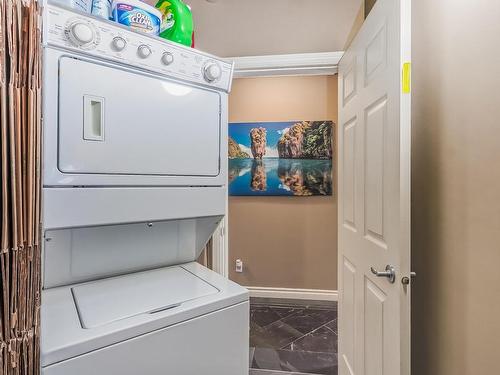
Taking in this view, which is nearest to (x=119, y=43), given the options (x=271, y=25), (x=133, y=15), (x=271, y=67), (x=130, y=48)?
(x=130, y=48)

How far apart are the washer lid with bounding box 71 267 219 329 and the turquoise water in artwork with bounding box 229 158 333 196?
2048 millimetres

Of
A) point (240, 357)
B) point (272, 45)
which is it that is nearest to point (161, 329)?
point (240, 357)

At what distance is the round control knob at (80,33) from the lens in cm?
86

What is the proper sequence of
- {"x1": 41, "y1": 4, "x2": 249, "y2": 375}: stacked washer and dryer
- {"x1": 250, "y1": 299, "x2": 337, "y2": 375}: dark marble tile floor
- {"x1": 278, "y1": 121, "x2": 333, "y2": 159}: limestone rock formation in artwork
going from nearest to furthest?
{"x1": 41, "y1": 4, "x2": 249, "y2": 375}: stacked washer and dryer, {"x1": 250, "y1": 299, "x2": 337, "y2": 375}: dark marble tile floor, {"x1": 278, "y1": 121, "x2": 333, "y2": 159}: limestone rock formation in artwork

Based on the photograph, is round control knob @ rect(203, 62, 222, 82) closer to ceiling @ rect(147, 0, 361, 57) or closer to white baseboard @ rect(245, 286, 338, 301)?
ceiling @ rect(147, 0, 361, 57)

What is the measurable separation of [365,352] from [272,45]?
1809 mm

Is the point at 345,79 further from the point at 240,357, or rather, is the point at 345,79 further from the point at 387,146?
the point at 240,357

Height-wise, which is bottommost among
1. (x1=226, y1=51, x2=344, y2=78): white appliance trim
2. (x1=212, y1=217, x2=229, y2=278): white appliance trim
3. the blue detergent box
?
(x1=212, y1=217, x2=229, y2=278): white appliance trim

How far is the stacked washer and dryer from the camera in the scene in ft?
2.72

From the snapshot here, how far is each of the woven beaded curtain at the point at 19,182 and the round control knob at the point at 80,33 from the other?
24 centimetres

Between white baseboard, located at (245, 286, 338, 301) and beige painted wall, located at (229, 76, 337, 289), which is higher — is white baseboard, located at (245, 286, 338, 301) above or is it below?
below

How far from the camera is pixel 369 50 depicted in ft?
4.45

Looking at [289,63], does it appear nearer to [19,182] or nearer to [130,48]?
[130,48]

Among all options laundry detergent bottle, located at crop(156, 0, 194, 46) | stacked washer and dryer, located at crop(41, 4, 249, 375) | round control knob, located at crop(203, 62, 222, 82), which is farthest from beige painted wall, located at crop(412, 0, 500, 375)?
laundry detergent bottle, located at crop(156, 0, 194, 46)
